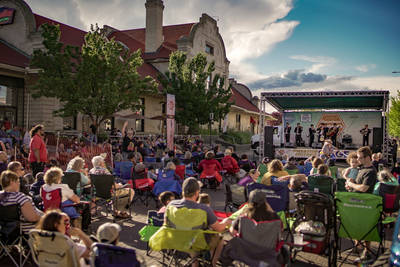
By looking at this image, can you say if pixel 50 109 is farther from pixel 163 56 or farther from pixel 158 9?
pixel 158 9

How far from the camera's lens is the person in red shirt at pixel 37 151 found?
8.38 metres

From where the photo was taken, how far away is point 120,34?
3403 cm

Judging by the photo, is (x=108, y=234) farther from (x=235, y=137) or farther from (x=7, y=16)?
(x=235, y=137)

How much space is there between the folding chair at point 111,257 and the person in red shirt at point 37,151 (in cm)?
610

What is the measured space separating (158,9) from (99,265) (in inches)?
1181

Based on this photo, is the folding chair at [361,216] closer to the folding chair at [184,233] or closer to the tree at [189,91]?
the folding chair at [184,233]

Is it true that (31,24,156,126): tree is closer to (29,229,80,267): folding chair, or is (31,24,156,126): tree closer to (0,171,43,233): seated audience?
(0,171,43,233): seated audience

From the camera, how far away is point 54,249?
3354 mm

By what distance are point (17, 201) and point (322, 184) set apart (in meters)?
5.19

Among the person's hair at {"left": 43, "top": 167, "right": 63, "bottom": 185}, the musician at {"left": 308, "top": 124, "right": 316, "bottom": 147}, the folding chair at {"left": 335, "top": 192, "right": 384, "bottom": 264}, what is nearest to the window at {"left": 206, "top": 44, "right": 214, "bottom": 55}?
the musician at {"left": 308, "top": 124, "right": 316, "bottom": 147}

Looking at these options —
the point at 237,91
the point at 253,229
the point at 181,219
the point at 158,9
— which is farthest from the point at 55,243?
the point at 237,91

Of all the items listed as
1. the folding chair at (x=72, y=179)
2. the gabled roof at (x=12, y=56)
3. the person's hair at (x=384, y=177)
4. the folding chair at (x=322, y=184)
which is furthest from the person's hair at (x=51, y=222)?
the gabled roof at (x=12, y=56)

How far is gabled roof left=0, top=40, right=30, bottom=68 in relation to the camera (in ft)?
57.3

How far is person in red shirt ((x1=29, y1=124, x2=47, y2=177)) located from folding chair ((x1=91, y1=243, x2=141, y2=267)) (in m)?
6.10
